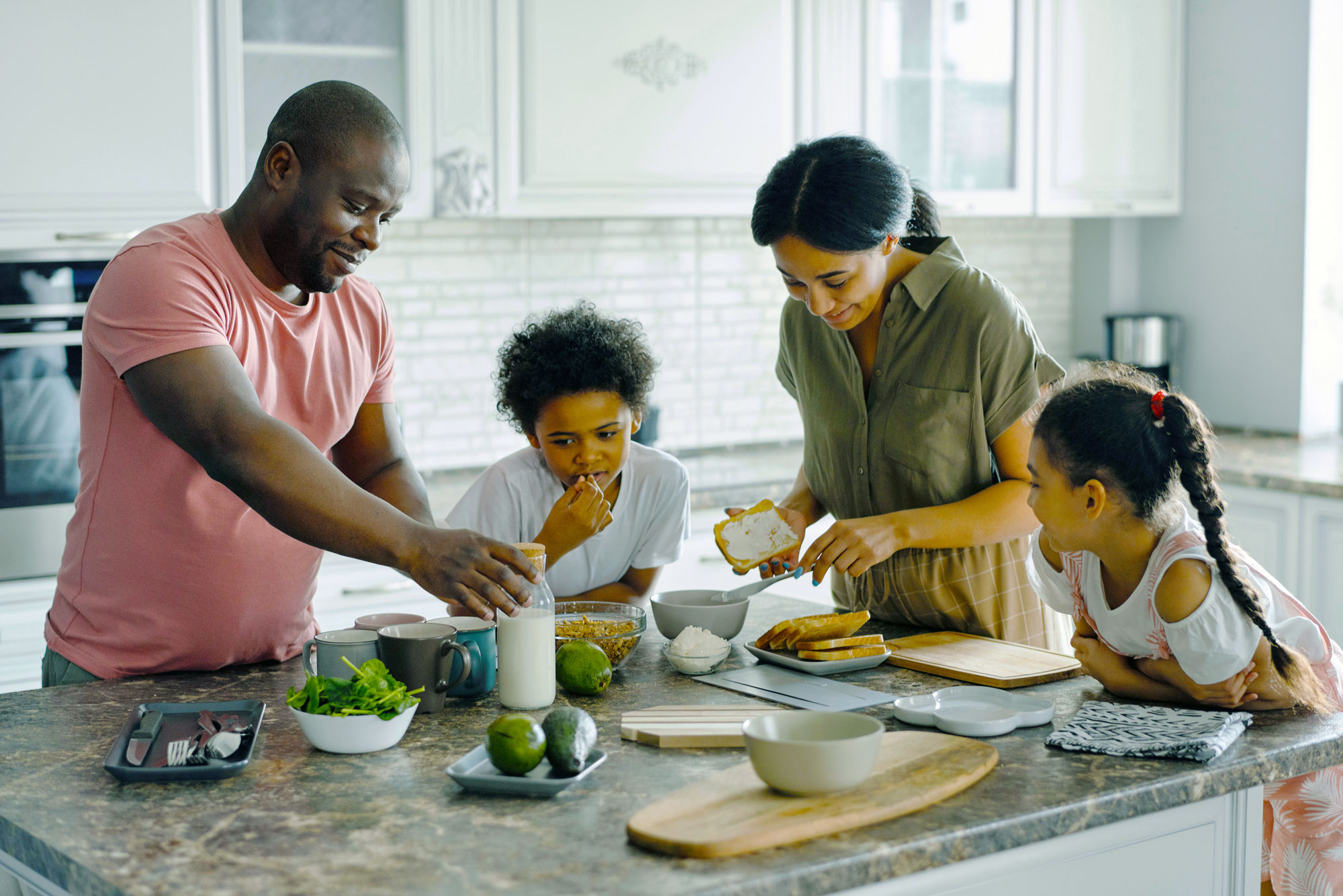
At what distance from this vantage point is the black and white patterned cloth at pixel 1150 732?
1434mm

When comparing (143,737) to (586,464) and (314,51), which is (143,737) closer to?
(586,464)

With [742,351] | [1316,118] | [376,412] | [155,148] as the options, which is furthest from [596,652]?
[1316,118]

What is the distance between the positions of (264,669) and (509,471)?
586mm

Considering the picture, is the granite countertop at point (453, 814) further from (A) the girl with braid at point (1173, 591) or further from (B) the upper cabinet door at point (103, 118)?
(B) the upper cabinet door at point (103, 118)

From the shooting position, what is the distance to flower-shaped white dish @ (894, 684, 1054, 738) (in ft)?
4.93

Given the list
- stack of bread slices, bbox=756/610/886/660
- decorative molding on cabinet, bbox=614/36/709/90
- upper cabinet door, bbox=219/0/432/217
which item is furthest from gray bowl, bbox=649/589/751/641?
decorative molding on cabinet, bbox=614/36/709/90

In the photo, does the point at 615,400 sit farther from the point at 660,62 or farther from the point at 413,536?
the point at 660,62

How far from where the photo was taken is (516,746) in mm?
1333

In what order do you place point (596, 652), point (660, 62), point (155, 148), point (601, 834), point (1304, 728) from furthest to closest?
point (660, 62) → point (155, 148) → point (596, 652) → point (1304, 728) → point (601, 834)

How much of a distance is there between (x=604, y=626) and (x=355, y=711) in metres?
0.49

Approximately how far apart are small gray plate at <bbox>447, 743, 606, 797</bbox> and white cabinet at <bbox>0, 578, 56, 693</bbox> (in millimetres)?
1851

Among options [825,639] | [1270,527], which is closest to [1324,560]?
[1270,527]

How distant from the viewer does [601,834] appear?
4.03 feet

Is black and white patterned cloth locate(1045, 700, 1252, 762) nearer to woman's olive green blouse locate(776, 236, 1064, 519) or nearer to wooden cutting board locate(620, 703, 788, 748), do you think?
wooden cutting board locate(620, 703, 788, 748)
